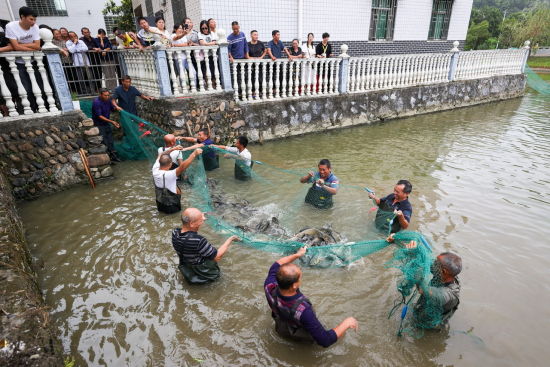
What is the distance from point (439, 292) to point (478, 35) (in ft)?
167

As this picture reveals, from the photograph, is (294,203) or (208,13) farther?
(208,13)

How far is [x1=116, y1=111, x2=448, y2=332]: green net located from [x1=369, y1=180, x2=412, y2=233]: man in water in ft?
0.09

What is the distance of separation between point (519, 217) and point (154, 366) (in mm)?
6244

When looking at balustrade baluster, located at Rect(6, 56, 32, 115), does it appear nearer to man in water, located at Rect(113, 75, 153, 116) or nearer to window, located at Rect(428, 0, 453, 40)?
man in water, located at Rect(113, 75, 153, 116)

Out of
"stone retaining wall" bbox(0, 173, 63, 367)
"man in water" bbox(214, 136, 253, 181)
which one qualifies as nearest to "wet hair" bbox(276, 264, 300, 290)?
"stone retaining wall" bbox(0, 173, 63, 367)

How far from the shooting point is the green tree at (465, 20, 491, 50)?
137 ft

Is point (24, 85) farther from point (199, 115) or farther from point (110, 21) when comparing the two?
point (110, 21)

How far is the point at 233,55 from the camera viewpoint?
29.1 ft

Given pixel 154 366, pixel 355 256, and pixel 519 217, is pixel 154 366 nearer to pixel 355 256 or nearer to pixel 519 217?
pixel 355 256

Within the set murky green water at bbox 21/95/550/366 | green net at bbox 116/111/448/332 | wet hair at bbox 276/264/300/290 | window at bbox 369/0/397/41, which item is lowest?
murky green water at bbox 21/95/550/366

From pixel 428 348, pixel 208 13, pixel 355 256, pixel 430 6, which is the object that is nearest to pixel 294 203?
pixel 355 256

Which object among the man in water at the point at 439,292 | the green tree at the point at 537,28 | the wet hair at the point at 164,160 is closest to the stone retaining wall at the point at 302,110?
the wet hair at the point at 164,160

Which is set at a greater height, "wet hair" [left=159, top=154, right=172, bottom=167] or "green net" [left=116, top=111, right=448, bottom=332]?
"wet hair" [left=159, top=154, right=172, bottom=167]

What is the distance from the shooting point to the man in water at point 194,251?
147 inches
